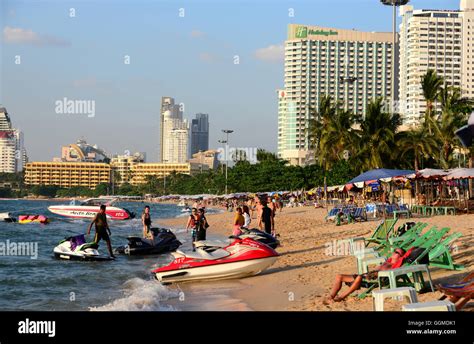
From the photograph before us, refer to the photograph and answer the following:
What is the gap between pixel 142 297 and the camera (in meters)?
12.6

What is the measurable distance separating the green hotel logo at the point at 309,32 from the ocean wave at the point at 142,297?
169 metres

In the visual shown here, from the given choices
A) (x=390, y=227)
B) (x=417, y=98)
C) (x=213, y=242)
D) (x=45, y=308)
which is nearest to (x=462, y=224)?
(x=390, y=227)

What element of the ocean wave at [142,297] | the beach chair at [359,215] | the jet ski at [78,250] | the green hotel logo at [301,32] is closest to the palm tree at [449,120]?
the beach chair at [359,215]

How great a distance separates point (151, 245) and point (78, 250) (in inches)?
93.8

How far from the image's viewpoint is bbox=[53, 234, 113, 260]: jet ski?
19.6 metres

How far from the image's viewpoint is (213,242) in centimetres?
1503

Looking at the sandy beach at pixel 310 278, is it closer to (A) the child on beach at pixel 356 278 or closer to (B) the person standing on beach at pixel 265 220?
(A) the child on beach at pixel 356 278

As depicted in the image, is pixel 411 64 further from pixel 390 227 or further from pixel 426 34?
pixel 390 227

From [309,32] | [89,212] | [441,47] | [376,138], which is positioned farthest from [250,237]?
[309,32]

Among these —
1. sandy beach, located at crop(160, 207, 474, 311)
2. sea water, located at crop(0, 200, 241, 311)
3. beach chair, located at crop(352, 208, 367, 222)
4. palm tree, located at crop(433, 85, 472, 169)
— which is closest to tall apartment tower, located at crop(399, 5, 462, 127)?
palm tree, located at crop(433, 85, 472, 169)

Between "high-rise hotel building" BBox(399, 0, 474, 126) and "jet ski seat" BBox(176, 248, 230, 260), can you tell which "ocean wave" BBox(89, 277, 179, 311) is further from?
"high-rise hotel building" BBox(399, 0, 474, 126)

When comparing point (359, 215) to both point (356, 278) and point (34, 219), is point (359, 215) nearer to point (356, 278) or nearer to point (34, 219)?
point (356, 278)

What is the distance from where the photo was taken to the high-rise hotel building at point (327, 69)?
179 metres

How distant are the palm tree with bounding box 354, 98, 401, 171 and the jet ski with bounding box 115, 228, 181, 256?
27226 mm
